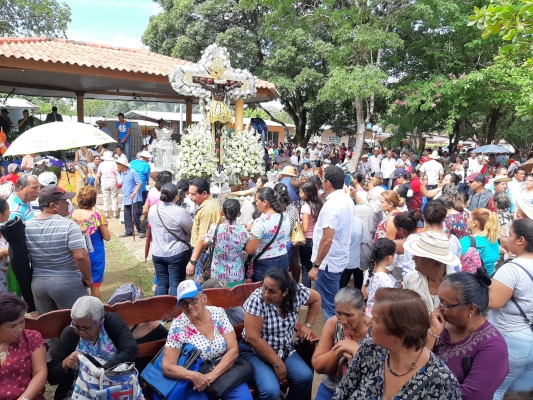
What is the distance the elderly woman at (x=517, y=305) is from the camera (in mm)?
2750

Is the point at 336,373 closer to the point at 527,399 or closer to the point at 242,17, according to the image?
the point at 527,399

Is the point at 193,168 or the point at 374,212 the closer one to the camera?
the point at 374,212

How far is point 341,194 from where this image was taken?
424 centimetres

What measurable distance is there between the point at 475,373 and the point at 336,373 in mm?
848

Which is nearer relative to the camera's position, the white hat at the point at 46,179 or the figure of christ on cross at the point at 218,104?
the white hat at the point at 46,179

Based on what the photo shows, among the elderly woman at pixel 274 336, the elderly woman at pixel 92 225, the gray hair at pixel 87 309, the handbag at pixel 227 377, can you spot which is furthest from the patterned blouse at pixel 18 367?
the elderly woman at pixel 92 225

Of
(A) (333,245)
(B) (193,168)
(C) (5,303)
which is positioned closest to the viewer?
(C) (5,303)

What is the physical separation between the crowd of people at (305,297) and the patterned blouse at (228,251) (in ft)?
0.04

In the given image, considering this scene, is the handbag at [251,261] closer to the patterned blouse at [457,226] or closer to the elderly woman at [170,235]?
the elderly woman at [170,235]

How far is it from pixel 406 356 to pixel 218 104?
6724 mm

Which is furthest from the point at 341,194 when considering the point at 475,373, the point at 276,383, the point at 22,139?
the point at 22,139

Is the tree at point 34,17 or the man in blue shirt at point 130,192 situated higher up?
the tree at point 34,17

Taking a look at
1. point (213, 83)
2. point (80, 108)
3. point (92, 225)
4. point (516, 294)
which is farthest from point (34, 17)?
point (516, 294)

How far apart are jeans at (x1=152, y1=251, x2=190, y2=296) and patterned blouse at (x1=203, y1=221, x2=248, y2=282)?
2.02 ft
